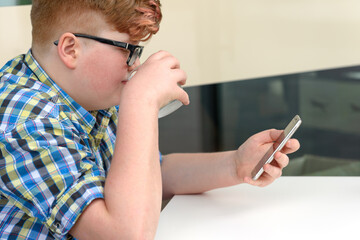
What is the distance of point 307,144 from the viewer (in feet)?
7.70

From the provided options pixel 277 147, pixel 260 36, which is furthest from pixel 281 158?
pixel 260 36

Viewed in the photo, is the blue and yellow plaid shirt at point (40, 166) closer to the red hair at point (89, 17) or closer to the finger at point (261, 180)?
the red hair at point (89, 17)

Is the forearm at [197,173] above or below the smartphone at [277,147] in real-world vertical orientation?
below

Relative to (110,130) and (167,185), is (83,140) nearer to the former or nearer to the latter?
(110,130)

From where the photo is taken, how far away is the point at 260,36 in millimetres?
2236

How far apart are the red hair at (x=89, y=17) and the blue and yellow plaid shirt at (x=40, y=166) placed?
123 mm

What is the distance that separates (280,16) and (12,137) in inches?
62.1

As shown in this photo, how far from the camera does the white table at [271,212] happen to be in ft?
3.21

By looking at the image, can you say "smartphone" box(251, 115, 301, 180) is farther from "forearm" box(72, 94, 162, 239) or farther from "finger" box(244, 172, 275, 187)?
"forearm" box(72, 94, 162, 239)

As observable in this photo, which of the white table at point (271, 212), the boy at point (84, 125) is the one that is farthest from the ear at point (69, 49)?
the white table at point (271, 212)

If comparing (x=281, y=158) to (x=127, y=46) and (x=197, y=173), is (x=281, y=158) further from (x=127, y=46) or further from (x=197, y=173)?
(x=127, y=46)

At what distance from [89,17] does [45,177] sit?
1.12 ft

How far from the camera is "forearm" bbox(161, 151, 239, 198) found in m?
1.24

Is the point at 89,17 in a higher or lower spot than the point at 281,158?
higher
